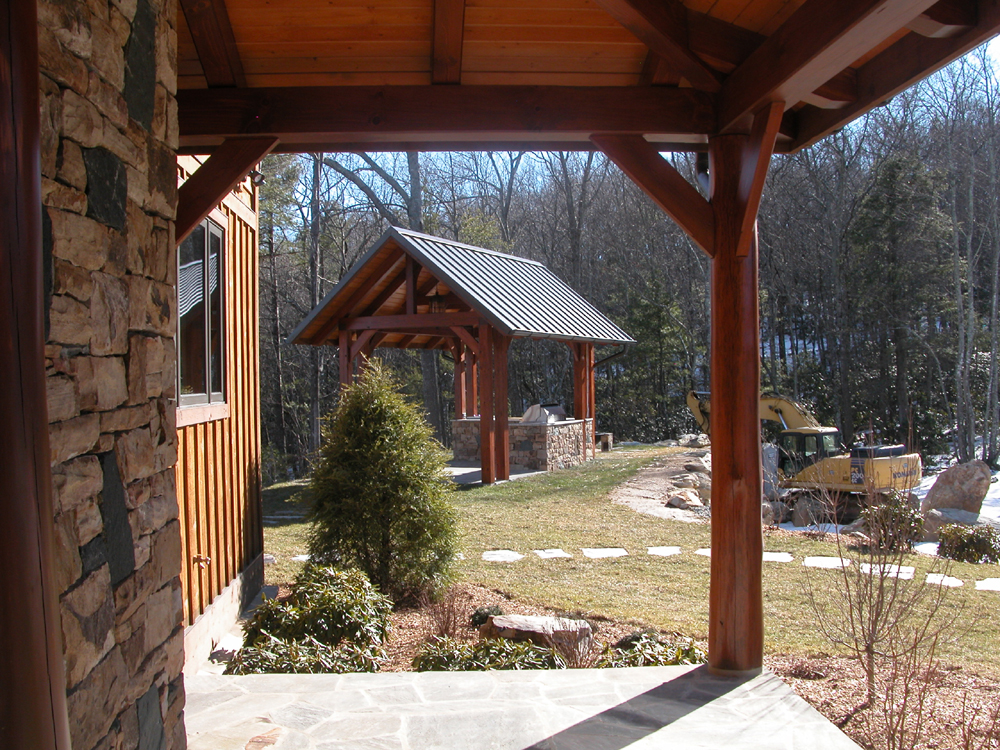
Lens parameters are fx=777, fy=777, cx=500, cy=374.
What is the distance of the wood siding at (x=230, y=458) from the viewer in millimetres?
5094

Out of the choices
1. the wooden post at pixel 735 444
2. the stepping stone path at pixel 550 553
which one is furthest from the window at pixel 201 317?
the stepping stone path at pixel 550 553

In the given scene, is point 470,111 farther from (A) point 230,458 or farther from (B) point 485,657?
(A) point 230,458

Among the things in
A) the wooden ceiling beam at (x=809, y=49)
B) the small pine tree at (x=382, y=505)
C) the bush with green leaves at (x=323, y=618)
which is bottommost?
the bush with green leaves at (x=323, y=618)

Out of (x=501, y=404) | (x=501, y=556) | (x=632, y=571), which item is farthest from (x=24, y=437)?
(x=501, y=404)

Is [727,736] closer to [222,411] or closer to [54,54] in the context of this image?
[54,54]

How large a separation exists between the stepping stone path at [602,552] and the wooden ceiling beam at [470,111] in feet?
18.4

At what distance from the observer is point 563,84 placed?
4516mm

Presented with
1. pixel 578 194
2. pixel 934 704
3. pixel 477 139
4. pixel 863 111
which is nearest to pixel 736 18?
pixel 863 111

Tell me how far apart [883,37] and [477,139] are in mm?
2170

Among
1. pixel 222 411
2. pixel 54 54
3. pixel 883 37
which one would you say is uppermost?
pixel 883 37

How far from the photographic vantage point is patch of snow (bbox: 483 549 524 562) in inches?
337

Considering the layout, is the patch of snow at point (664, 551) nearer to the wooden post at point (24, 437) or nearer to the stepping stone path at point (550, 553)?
the stepping stone path at point (550, 553)

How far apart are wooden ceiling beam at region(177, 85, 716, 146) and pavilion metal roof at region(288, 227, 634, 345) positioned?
916 centimetres

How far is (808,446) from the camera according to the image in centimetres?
1427
